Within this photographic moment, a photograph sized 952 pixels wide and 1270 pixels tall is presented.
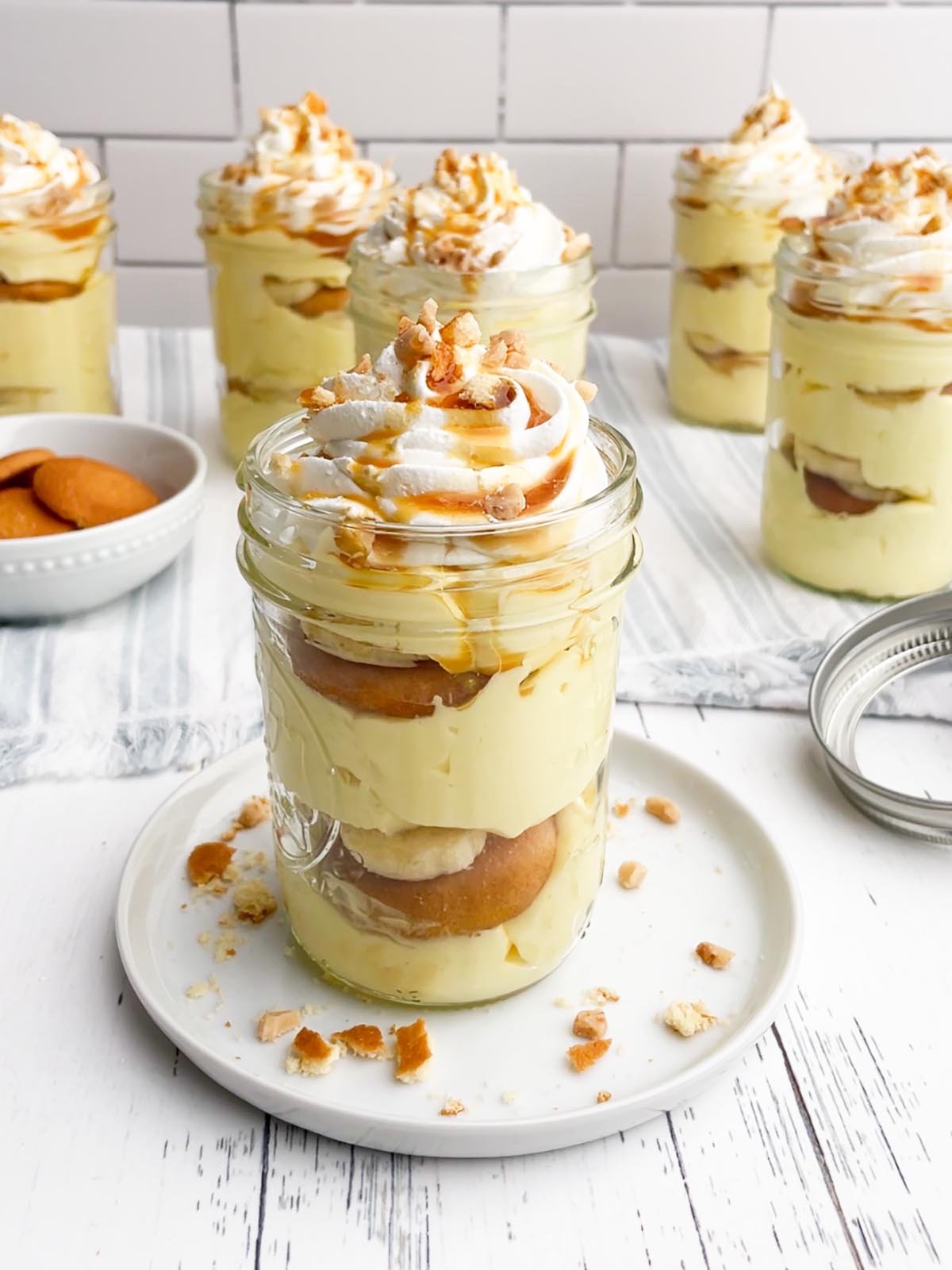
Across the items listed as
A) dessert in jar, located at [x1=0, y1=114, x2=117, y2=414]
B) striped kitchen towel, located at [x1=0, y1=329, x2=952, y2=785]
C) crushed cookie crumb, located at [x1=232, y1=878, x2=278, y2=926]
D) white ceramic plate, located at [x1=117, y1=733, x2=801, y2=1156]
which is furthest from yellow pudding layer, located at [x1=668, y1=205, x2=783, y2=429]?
crushed cookie crumb, located at [x1=232, y1=878, x2=278, y2=926]

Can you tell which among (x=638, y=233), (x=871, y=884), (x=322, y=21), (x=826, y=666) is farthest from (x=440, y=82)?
(x=871, y=884)

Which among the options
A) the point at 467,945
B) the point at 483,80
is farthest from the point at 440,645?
the point at 483,80

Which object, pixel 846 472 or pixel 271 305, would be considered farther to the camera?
pixel 271 305

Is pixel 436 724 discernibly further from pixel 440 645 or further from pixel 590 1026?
pixel 590 1026

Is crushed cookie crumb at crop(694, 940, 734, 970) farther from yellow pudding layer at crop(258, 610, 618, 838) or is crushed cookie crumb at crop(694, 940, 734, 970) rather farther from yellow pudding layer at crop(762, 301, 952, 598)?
yellow pudding layer at crop(762, 301, 952, 598)

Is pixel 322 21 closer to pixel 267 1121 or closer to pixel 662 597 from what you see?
pixel 662 597
